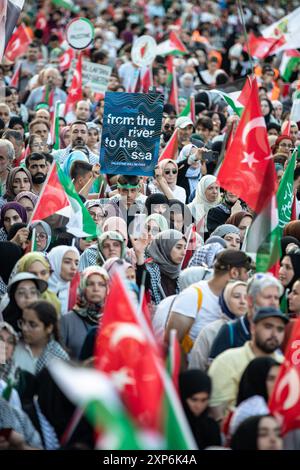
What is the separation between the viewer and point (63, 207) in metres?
10.4

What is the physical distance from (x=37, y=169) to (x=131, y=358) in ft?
20.6

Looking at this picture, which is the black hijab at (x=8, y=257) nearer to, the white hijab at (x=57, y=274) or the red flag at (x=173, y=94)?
the white hijab at (x=57, y=274)

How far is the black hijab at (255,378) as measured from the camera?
7324mm

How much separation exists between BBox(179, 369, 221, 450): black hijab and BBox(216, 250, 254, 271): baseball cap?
1620 mm

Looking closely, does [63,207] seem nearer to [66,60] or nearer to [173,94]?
[173,94]

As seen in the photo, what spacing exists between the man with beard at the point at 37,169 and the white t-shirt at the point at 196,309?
3950mm

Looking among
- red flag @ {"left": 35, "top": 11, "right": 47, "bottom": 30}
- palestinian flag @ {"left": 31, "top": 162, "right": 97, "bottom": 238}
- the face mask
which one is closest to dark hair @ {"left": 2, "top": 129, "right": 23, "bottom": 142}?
the face mask

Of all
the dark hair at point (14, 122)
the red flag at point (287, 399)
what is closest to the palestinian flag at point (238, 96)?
the dark hair at point (14, 122)

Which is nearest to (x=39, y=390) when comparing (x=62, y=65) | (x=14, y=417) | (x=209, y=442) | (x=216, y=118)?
(x=14, y=417)

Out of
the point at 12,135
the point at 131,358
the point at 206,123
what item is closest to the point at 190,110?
the point at 206,123

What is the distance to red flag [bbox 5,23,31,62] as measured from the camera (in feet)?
68.2

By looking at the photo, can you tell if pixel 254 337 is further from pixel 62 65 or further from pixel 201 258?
pixel 62 65

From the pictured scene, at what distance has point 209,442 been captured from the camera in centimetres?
720

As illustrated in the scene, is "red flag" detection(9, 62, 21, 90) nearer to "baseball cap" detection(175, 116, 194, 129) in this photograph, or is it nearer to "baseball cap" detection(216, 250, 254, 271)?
"baseball cap" detection(175, 116, 194, 129)
